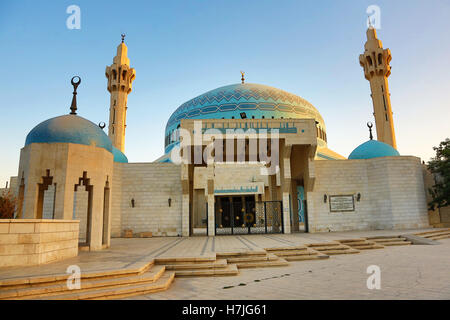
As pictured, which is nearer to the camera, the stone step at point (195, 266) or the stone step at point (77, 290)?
the stone step at point (77, 290)

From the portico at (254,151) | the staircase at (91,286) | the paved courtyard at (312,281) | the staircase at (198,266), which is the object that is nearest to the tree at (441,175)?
the portico at (254,151)

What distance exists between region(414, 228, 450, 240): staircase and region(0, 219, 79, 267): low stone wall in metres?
14.3

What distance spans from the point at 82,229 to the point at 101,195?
6.79m

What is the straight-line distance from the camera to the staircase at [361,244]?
1164 centimetres

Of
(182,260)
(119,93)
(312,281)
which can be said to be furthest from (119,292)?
(119,93)

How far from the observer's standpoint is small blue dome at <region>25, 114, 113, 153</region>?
10164 millimetres

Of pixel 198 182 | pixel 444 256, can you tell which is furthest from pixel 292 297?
pixel 198 182

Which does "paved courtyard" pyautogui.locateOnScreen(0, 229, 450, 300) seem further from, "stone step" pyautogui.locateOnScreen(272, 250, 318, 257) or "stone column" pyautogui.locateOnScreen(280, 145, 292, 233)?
"stone column" pyautogui.locateOnScreen(280, 145, 292, 233)

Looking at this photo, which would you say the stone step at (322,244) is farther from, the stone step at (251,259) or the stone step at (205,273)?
the stone step at (205,273)

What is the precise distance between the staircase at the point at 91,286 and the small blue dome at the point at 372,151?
17074mm

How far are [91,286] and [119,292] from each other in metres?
0.52

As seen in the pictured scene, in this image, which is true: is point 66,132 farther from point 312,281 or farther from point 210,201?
point 312,281

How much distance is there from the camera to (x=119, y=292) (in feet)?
17.5

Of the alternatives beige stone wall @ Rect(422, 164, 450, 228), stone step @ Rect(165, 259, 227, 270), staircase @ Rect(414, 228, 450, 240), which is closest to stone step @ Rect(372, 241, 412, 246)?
staircase @ Rect(414, 228, 450, 240)
